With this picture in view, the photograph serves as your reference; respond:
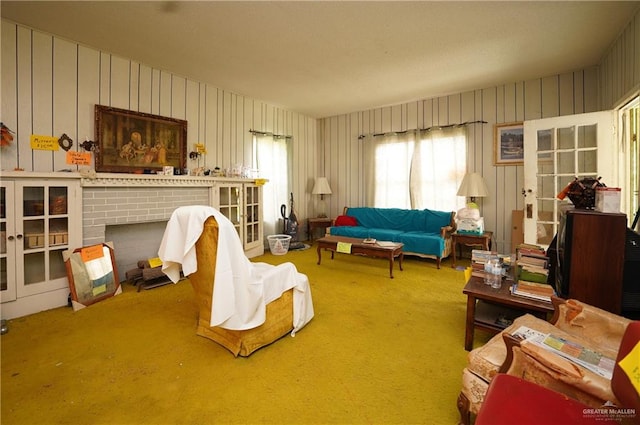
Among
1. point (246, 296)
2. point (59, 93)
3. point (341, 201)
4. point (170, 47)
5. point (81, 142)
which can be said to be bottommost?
point (246, 296)

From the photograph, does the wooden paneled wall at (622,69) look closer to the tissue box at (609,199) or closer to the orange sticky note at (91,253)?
the tissue box at (609,199)

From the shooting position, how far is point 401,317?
98.3 inches

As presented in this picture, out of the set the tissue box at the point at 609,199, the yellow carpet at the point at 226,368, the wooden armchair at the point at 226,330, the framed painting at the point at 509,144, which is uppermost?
the framed painting at the point at 509,144

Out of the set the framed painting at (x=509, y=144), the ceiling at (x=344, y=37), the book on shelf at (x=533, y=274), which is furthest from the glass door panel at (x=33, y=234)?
the framed painting at (x=509, y=144)

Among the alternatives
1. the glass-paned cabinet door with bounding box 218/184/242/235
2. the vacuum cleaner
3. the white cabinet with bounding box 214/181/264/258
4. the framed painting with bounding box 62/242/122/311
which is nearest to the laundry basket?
the white cabinet with bounding box 214/181/264/258

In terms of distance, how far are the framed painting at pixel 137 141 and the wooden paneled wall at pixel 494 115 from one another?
3.32 meters

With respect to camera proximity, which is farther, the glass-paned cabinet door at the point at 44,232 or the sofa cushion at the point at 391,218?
the sofa cushion at the point at 391,218

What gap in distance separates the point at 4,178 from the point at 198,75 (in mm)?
2401

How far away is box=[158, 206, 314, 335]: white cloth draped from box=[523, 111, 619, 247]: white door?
11.1 feet

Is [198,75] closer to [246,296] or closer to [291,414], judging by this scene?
[246,296]

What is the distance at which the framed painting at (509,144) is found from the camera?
4188 millimetres

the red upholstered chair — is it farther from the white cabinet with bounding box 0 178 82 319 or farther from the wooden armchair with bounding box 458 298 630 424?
the white cabinet with bounding box 0 178 82 319

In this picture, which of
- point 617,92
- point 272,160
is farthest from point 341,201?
point 617,92

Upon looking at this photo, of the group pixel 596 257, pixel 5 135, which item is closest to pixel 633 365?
pixel 596 257
